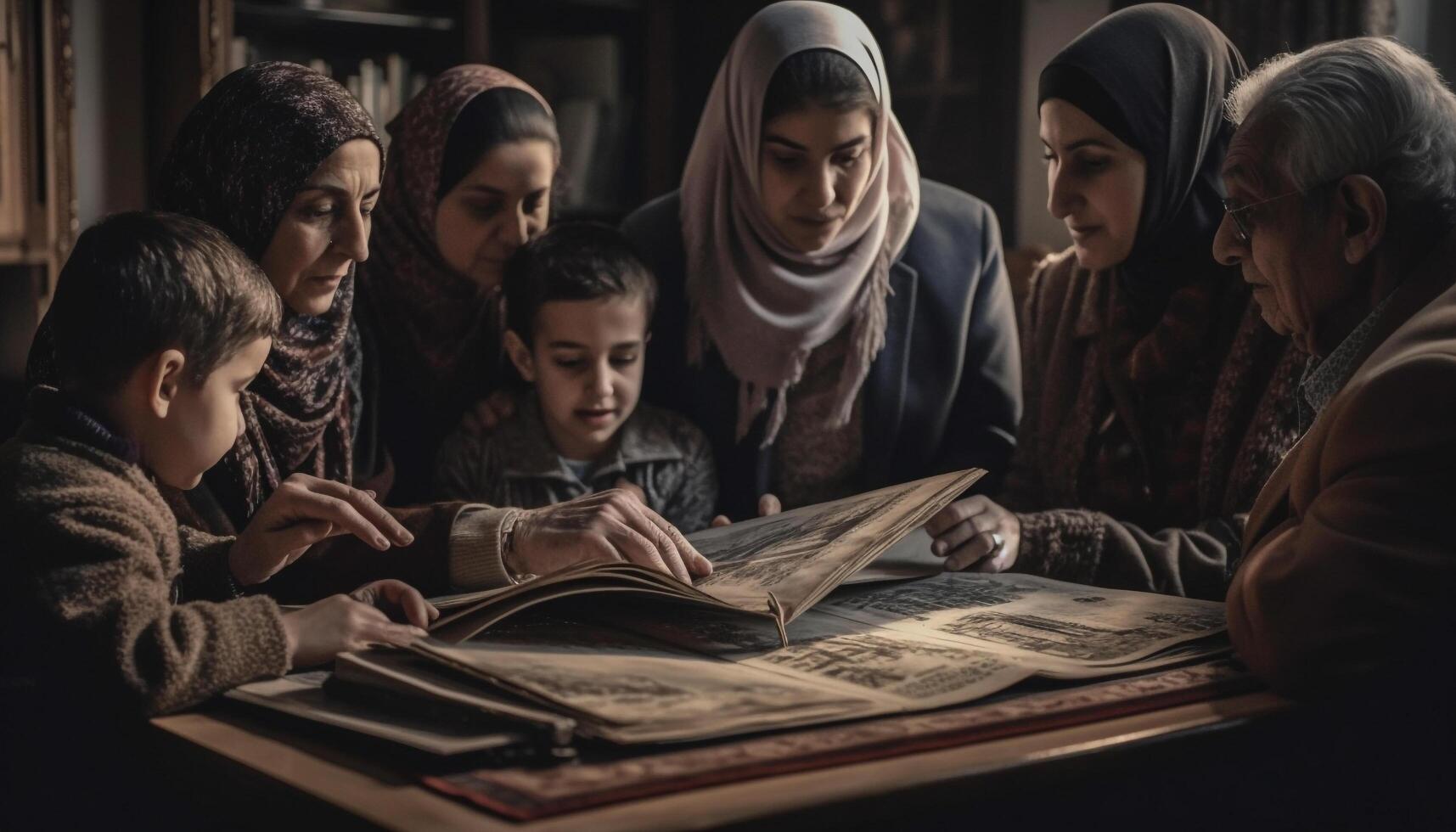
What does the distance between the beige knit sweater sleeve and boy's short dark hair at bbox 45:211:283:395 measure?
0.11 metres

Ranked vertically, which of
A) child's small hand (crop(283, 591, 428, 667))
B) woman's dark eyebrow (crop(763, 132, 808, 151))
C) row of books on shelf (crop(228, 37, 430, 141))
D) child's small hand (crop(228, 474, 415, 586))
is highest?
row of books on shelf (crop(228, 37, 430, 141))

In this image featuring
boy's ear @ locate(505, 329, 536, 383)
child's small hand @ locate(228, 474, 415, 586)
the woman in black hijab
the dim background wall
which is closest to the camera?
child's small hand @ locate(228, 474, 415, 586)

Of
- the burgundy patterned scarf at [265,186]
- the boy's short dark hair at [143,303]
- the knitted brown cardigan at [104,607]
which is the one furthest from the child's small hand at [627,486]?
the knitted brown cardigan at [104,607]

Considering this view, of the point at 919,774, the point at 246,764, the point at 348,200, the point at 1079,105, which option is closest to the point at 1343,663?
the point at 919,774

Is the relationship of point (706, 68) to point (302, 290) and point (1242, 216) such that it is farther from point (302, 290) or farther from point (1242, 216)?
point (1242, 216)

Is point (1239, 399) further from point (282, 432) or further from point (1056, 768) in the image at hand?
point (282, 432)

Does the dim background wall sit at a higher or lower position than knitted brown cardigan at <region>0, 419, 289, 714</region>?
higher

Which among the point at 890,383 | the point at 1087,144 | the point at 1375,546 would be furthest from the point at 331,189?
the point at 1375,546

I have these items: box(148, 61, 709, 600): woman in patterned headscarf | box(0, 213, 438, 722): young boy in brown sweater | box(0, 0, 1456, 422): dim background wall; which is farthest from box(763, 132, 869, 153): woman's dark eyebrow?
box(0, 0, 1456, 422): dim background wall

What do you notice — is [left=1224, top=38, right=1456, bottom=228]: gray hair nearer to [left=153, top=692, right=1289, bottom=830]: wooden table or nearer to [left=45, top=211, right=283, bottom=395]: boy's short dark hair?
[left=153, top=692, right=1289, bottom=830]: wooden table

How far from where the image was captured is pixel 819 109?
2225 millimetres

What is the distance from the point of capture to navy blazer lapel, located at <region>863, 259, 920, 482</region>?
91.4 inches

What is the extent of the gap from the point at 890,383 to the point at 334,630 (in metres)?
1.29

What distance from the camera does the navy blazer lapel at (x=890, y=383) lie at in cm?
232
